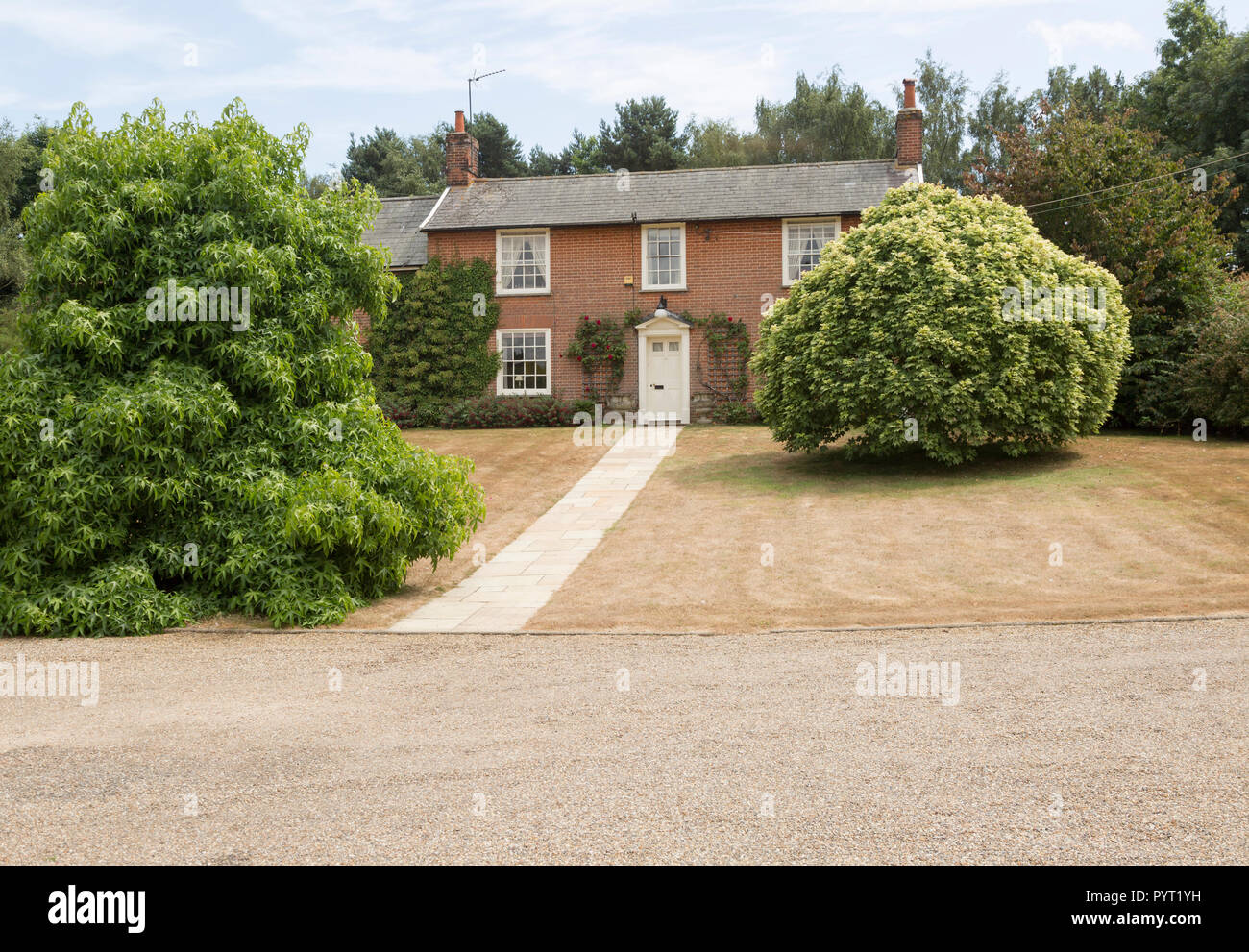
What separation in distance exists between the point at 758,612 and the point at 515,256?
1969cm

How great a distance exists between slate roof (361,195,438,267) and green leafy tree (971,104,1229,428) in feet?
52.9

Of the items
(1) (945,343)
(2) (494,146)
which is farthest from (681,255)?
(2) (494,146)

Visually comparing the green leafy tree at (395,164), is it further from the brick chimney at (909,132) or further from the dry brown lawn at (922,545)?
the dry brown lawn at (922,545)

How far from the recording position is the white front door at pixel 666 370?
27.2 metres

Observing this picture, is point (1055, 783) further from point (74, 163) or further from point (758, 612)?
point (74, 163)

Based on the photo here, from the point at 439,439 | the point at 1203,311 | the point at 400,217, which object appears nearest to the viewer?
the point at 1203,311

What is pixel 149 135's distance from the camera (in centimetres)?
1106

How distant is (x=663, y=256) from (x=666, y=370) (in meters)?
3.13

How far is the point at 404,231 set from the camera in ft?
98.2

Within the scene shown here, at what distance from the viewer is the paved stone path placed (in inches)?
413

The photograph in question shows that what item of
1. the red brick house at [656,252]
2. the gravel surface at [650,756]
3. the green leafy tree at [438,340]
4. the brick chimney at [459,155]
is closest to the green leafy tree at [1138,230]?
the red brick house at [656,252]

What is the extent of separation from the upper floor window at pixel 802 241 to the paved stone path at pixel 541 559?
7823 millimetres

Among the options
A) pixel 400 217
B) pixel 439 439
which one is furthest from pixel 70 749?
pixel 400 217

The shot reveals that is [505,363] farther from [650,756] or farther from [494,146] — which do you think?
[494,146]
